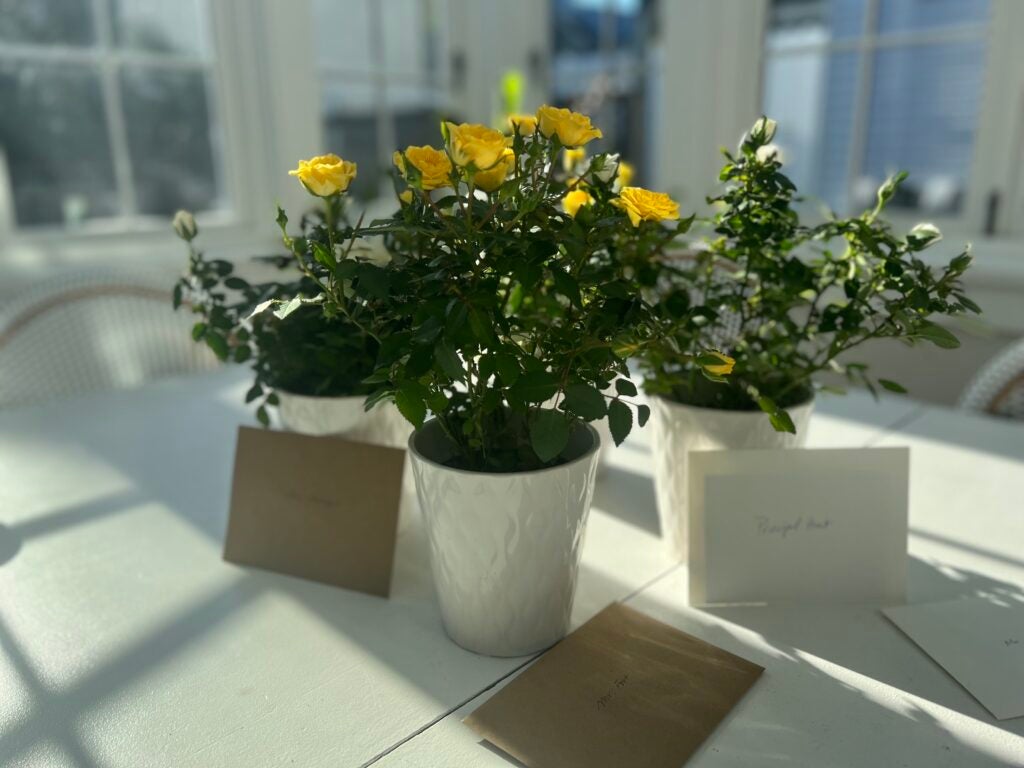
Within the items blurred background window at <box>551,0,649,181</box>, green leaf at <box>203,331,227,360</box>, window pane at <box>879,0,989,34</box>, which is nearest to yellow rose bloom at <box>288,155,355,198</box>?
green leaf at <box>203,331,227,360</box>

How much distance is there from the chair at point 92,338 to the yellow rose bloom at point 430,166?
1.25 metres

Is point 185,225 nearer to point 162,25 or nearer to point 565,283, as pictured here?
point 565,283

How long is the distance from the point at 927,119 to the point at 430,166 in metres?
2.11

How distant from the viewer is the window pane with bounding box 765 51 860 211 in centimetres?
223

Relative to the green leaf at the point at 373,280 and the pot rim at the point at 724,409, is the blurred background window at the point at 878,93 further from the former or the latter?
the green leaf at the point at 373,280

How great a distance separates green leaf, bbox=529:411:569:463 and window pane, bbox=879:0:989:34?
2.08 m

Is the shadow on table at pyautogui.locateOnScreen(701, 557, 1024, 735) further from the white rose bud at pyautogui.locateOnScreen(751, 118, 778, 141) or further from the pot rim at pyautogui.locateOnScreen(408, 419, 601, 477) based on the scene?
the white rose bud at pyautogui.locateOnScreen(751, 118, 778, 141)

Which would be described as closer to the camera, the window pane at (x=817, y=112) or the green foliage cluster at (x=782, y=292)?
the green foliage cluster at (x=782, y=292)

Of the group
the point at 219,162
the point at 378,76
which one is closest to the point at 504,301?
the point at 219,162

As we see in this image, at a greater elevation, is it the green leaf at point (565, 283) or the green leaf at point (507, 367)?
the green leaf at point (565, 283)

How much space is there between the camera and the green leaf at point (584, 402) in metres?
0.51

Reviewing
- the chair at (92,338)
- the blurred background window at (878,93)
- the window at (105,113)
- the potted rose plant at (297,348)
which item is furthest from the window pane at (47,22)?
the blurred background window at (878,93)

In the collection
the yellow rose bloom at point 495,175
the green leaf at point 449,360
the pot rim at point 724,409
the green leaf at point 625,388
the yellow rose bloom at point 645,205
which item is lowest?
the pot rim at point 724,409

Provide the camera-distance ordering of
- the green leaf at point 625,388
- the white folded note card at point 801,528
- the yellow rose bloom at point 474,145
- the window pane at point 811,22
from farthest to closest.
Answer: the window pane at point 811,22 → the white folded note card at point 801,528 → the green leaf at point 625,388 → the yellow rose bloom at point 474,145
